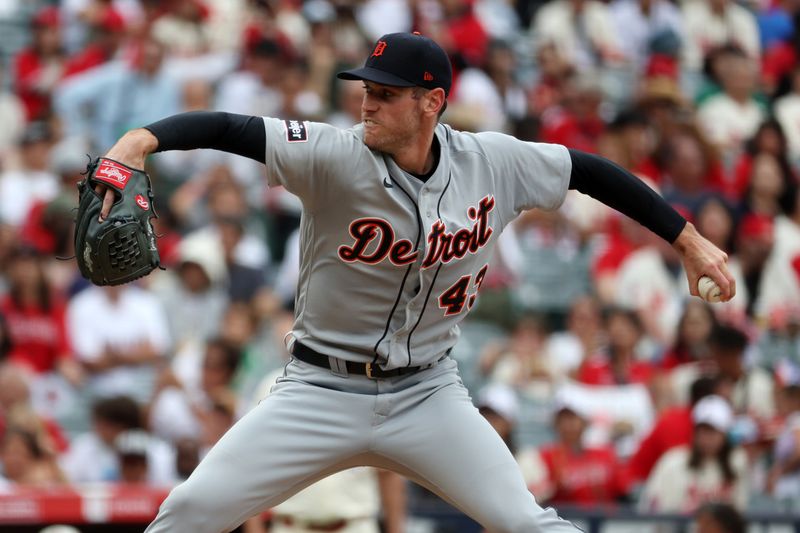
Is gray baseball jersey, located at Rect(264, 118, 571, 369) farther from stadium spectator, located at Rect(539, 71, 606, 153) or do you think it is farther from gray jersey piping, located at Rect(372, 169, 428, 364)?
stadium spectator, located at Rect(539, 71, 606, 153)

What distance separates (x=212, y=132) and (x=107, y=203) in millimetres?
399

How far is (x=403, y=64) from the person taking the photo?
4621mm

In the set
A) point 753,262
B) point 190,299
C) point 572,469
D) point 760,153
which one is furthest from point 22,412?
point 760,153

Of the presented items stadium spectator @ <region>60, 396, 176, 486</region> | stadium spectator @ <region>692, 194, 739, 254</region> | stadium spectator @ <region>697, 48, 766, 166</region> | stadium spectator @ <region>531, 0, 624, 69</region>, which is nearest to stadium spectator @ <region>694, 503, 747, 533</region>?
stadium spectator @ <region>60, 396, 176, 486</region>

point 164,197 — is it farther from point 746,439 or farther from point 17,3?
point 746,439

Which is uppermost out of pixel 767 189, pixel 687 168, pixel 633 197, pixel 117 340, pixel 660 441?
pixel 633 197

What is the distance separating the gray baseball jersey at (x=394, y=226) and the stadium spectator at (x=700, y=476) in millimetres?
3439

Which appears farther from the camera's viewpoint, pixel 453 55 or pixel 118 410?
pixel 453 55

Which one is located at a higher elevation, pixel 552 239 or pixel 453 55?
pixel 453 55

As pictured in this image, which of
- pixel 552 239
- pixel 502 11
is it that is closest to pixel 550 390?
pixel 552 239

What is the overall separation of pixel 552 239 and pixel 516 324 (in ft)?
3.52

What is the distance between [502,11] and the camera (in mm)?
13977

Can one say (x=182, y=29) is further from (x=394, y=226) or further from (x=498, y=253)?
(x=394, y=226)

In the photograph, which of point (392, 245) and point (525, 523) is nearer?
point (525, 523)
